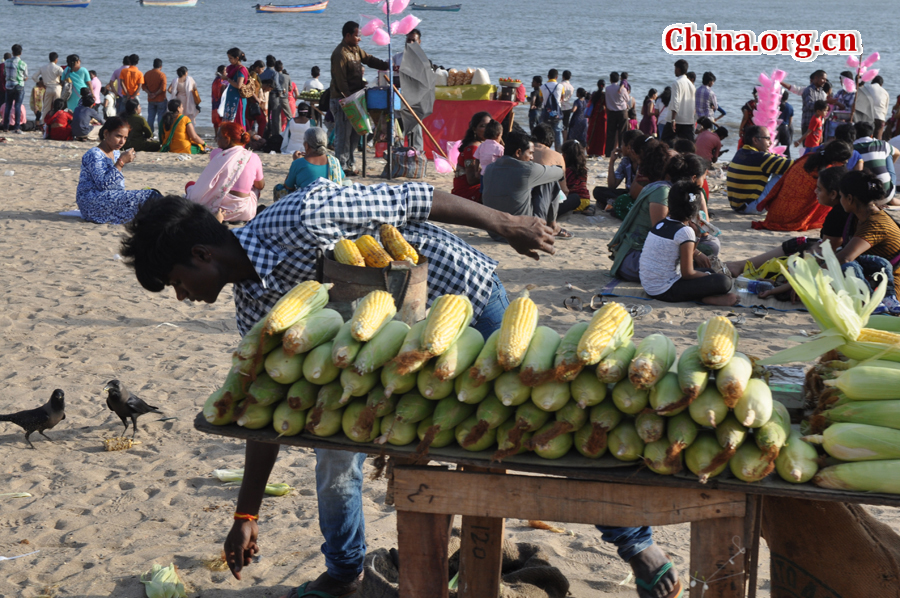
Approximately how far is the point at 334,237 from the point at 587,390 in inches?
40.1

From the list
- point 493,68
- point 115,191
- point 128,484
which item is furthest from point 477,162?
point 493,68

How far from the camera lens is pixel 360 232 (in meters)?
2.54

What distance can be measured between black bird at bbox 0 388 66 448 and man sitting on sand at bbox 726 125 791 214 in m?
8.59

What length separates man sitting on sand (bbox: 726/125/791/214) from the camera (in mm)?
10211

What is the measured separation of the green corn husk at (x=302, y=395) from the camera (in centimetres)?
198

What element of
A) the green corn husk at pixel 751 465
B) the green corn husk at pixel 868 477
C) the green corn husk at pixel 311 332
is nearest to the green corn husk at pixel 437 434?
the green corn husk at pixel 311 332

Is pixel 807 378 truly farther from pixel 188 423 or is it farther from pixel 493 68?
pixel 493 68

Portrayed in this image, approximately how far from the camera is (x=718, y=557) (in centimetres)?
196

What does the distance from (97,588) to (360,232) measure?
180cm

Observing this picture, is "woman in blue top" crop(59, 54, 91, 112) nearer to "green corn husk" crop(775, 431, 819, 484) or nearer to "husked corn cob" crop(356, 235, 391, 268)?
"husked corn cob" crop(356, 235, 391, 268)

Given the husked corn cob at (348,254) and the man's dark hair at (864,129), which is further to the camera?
the man's dark hair at (864,129)

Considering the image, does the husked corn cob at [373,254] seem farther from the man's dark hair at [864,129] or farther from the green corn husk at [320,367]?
the man's dark hair at [864,129]

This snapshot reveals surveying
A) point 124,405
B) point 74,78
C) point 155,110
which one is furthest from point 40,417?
point 74,78

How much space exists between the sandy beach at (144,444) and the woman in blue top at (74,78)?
8.54 meters
